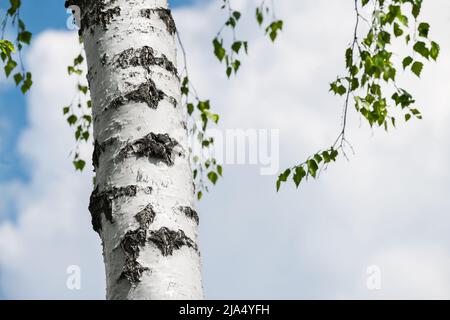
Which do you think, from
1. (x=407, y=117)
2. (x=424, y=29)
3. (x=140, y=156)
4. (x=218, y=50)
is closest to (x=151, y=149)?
(x=140, y=156)

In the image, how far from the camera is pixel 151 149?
6.85ft

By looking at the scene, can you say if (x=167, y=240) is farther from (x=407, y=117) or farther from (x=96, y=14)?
(x=407, y=117)

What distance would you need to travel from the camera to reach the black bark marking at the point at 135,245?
1.90m

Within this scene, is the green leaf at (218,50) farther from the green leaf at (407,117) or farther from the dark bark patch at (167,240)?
the dark bark patch at (167,240)

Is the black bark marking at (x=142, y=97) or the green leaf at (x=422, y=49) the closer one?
the black bark marking at (x=142, y=97)

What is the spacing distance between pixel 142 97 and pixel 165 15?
1.49 feet

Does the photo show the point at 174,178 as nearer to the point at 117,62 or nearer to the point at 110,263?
the point at 110,263

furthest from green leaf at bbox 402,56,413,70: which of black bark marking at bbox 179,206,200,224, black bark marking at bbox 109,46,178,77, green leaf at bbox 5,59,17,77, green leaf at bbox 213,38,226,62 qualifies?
green leaf at bbox 5,59,17,77

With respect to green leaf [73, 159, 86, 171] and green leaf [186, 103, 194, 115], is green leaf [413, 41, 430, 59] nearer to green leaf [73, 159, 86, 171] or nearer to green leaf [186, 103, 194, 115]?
green leaf [186, 103, 194, 115]

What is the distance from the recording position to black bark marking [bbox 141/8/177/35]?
7.98 feet

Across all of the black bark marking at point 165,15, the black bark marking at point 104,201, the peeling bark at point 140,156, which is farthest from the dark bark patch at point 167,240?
the black bark marking at point 165,15

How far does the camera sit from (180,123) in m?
2.27

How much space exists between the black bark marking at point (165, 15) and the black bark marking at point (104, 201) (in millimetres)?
725

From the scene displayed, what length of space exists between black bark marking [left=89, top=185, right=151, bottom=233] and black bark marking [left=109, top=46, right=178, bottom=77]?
1.54 feet
